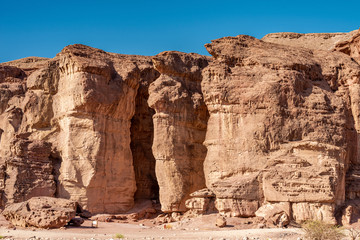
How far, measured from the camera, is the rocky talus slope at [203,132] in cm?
2322

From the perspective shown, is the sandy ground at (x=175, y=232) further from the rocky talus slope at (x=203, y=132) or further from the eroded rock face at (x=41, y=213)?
the rocky talus slope at (x=203, y=132)

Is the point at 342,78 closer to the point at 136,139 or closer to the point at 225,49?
the point at 225,49

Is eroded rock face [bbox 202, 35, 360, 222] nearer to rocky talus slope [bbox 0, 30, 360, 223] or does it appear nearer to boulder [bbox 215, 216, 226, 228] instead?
rocky talus slope [bbox 0, 30, 360, 223]

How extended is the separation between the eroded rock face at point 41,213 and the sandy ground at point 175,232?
16.9 inches

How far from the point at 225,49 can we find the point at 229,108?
10.8ft

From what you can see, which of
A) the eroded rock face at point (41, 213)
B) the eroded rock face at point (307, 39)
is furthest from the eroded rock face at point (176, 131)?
the eroded rock face at point (307, 39)

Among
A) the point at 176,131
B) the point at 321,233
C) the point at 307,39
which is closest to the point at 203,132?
the point at 176,131

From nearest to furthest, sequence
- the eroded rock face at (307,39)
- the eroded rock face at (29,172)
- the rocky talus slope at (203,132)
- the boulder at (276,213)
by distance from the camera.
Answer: the boulder at (276,213) < the rocky talus slope at (203,132) < the eroded rock face at (29,172) < the eroded rock face at (307,39)

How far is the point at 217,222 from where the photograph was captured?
21125 mm

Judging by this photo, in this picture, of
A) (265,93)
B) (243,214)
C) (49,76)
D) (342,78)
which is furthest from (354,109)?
(49,76)

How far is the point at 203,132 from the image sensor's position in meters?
28.4

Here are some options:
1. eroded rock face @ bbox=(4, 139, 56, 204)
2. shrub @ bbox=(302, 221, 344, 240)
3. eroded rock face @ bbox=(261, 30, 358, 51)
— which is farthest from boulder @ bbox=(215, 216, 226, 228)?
eroded rock face @ bbox=(261, 30, 358, 51)

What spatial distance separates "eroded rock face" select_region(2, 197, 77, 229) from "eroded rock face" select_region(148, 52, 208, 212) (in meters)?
6.25

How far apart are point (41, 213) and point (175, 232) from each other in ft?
16.8
